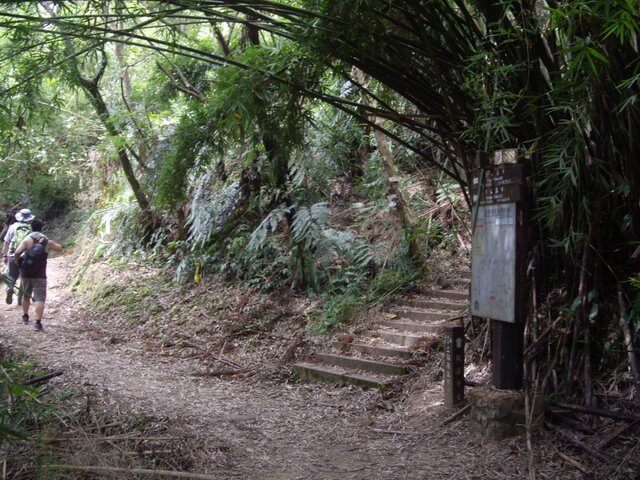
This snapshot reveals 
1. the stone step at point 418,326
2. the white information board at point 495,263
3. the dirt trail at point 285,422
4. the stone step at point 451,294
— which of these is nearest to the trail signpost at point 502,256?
the white information board at point 495,263

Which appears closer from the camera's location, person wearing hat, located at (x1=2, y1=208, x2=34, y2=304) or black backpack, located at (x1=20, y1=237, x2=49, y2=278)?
black backpack, located at (x1=20, y1=237, x2=49, y2=278)

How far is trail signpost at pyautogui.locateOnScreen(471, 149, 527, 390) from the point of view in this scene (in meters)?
3.73

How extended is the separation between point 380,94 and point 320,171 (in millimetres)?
2649

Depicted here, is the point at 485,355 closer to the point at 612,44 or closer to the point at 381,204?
the point at 612,44

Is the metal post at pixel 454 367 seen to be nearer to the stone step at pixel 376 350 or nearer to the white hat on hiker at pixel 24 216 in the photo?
the stone step at pixel 376 350

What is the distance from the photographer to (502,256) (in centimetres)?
383

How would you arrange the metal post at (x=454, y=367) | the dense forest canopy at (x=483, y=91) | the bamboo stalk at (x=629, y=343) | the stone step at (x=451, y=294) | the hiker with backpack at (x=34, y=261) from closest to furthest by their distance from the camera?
the dense forest canopy at (x=483, y=91) < the bamboo stalk at (x=629, y=343) < the metal post at (x=454, y=367) < the stone step at (x=451, y=294) < the hiker with backpack at (x=34, y=261)

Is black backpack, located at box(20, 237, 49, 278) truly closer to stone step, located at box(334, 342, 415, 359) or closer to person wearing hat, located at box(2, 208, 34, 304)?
person wearing hat, located at box(2, 208, 34, 304)

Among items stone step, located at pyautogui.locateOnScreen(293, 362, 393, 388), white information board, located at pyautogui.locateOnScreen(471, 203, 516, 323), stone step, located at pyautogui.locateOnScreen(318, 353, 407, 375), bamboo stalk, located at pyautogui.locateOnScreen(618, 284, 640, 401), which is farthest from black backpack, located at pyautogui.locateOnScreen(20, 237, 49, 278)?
bamboo stalk, located at pyautogui.locateOnScreen(618, 284, 640, 401)

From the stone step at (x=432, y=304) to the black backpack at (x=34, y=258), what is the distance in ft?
14.6

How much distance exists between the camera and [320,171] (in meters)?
8.49

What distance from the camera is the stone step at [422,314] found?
6531 mm

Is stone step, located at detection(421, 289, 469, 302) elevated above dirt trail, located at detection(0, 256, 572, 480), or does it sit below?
above

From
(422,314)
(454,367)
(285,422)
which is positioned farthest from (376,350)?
(454,367)
